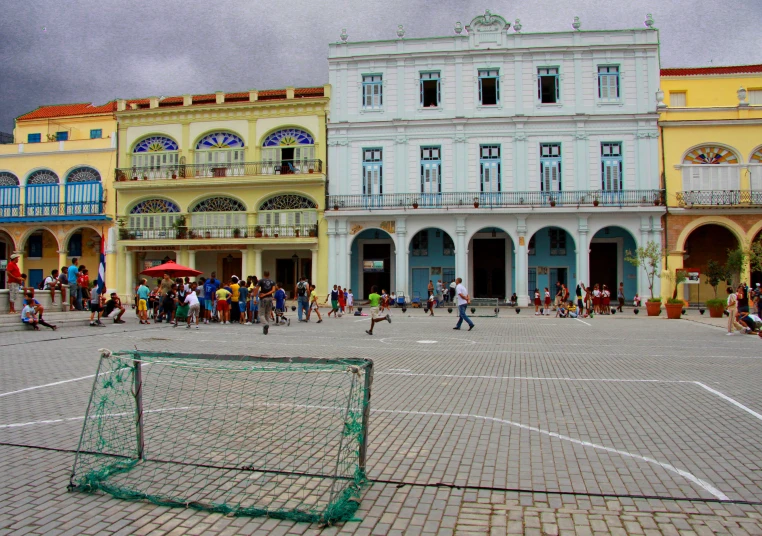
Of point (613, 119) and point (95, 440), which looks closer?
point (95, 440)

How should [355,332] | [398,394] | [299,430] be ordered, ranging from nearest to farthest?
[299,430], [398,394], [355,332]

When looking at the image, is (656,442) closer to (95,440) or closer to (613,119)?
(95,440)

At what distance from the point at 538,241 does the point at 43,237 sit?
31979 millimetres

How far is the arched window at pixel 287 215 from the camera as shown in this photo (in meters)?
34.4

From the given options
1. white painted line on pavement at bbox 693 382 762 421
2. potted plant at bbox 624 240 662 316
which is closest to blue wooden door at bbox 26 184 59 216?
potted plant at bbox 624 240 662 316

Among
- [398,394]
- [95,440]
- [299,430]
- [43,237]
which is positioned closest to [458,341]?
[398,394]

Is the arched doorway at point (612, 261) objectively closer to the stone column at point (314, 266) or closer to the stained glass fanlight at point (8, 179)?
the stone column at point (314, 266)

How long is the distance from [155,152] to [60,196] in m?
6.79

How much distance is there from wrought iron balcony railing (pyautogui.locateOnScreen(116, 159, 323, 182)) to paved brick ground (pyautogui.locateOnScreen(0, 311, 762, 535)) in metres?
23.1

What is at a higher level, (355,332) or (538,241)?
(538,241)

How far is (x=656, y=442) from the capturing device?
582 centimetres

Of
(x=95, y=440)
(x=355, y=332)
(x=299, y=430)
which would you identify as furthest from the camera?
(x=355, y=332)

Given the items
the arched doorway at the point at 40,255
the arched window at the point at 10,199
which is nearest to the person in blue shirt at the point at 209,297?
the arched doorway at the point at 40,255

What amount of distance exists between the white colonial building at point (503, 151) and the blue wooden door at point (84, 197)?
48.7 ft
